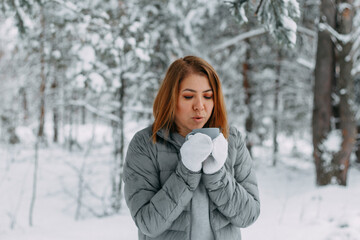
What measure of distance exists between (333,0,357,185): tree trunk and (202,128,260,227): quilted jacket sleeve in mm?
5486

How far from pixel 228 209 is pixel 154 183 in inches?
15.2

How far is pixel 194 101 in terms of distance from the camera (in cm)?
152

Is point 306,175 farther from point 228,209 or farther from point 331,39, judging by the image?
point 228,209

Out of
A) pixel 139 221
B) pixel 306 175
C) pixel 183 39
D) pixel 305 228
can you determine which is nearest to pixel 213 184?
pixel 139 221

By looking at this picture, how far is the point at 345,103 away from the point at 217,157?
6.04 m

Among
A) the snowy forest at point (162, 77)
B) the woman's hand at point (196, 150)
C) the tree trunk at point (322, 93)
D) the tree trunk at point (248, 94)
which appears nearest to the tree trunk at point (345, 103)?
the snowy forest at point (162, 77)

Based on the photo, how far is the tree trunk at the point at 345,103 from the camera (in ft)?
20.3

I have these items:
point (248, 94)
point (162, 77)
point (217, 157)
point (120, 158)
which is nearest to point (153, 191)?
point (217, 157)

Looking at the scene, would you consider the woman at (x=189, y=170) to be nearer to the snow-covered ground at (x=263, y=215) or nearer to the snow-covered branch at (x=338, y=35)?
the snow-covered ground at (x=263, y=215)

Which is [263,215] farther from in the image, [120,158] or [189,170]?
[189,170]

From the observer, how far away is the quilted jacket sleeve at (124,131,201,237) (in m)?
1.35

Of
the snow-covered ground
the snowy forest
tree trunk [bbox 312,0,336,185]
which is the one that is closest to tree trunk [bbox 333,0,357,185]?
the snowy forest

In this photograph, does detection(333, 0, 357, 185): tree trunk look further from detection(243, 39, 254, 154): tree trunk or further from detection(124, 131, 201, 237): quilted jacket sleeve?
detection(124, 131, 201, 237): quilted jacket sleeve

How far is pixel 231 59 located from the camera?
10.6 metres
